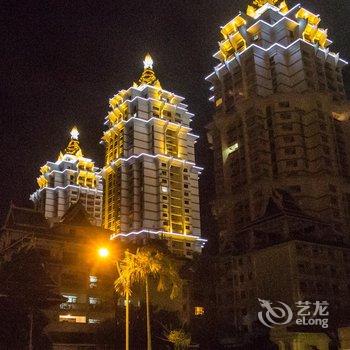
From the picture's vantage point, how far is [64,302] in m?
56.0

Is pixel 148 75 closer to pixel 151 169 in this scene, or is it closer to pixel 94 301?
pixel 151 169

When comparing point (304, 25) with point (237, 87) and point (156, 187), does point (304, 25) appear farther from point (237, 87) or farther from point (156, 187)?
point (156, 187)

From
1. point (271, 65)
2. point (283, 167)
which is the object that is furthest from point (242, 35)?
point (283, 167)

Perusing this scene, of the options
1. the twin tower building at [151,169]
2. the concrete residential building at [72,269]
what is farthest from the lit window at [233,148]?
the concrete residential building at [72,269]

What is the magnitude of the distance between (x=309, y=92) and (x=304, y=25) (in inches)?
725

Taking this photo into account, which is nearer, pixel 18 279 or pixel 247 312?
pixel 18 279

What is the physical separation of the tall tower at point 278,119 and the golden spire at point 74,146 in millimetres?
58222

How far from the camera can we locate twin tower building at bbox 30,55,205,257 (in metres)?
110

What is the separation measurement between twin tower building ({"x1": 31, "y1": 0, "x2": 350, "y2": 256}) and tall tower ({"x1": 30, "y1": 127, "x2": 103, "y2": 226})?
983 inches

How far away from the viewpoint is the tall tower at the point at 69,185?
484 ft

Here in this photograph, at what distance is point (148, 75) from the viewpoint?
12706 centimetres

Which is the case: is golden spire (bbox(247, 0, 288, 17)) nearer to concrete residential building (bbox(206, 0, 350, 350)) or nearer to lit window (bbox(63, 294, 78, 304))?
concrete residential building (bbox(206, 0, 350, 350))

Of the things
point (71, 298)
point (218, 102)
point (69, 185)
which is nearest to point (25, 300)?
point (71, 298)

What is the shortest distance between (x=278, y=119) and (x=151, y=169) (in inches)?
1275
